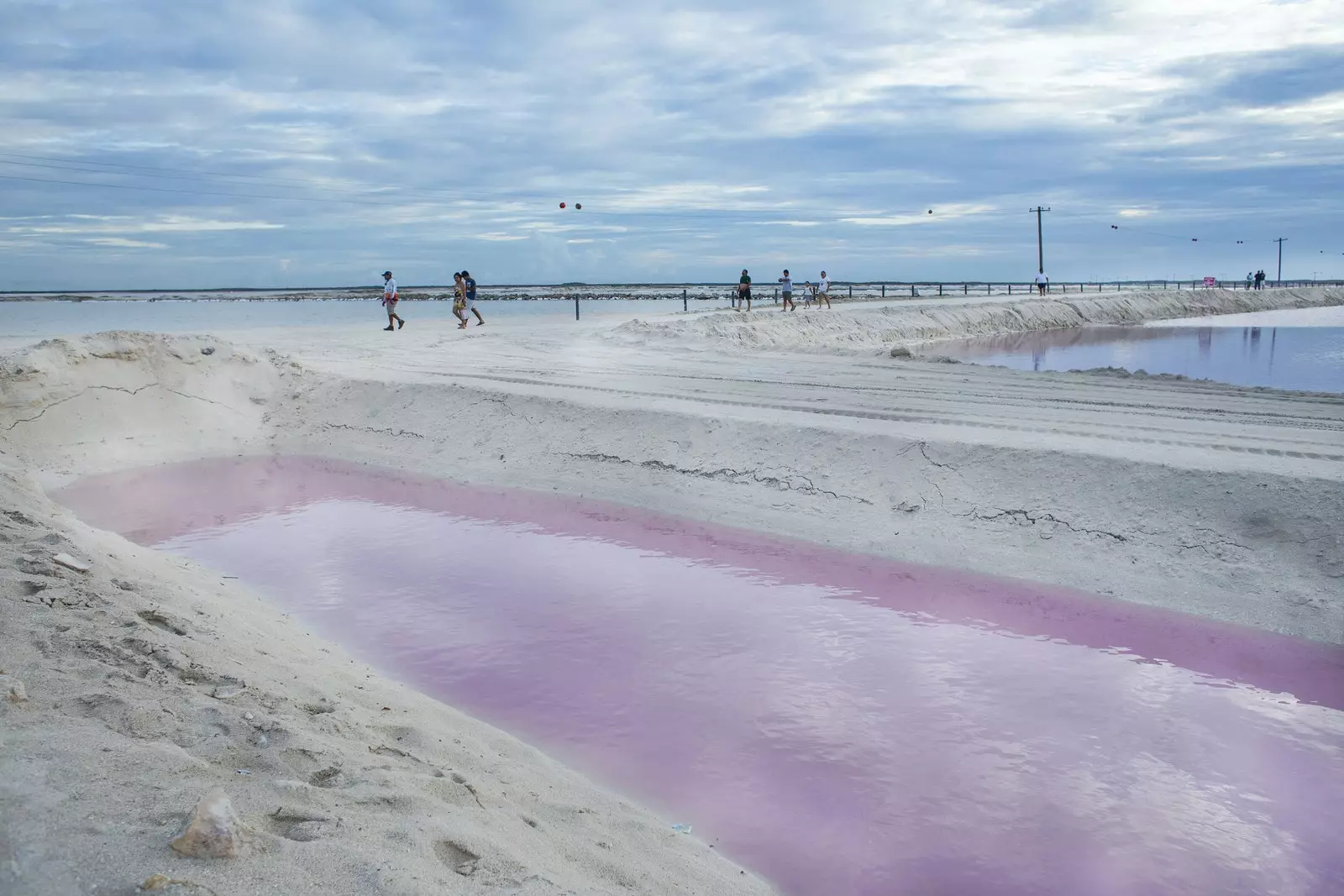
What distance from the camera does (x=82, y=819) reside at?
297 centimetres

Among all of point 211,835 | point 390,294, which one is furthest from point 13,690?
point 390,294

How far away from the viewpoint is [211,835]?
2.88 metres

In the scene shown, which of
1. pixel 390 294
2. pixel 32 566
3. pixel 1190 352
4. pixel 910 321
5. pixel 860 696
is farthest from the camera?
pixel 910 321

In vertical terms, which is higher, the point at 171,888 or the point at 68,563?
the point at 68,563

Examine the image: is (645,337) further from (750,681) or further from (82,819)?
(82,819)

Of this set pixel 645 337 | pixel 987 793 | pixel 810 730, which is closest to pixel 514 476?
pixel 810 730

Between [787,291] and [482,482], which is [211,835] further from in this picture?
[787,291]

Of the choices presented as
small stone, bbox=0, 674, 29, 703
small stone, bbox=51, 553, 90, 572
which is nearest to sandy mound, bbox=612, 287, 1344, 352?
small stone, bbox=51, 553, 90, 572

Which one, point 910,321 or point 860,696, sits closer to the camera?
point 860,696

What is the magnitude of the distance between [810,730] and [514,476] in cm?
759

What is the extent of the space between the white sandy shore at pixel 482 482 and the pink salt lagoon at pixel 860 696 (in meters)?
0.51

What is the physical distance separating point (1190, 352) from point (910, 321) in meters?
10.7

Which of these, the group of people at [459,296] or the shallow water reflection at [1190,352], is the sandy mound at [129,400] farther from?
the shallow water reflection at [1190,352]

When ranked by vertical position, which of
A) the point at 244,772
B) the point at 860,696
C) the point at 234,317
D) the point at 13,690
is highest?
the point at 234,317
